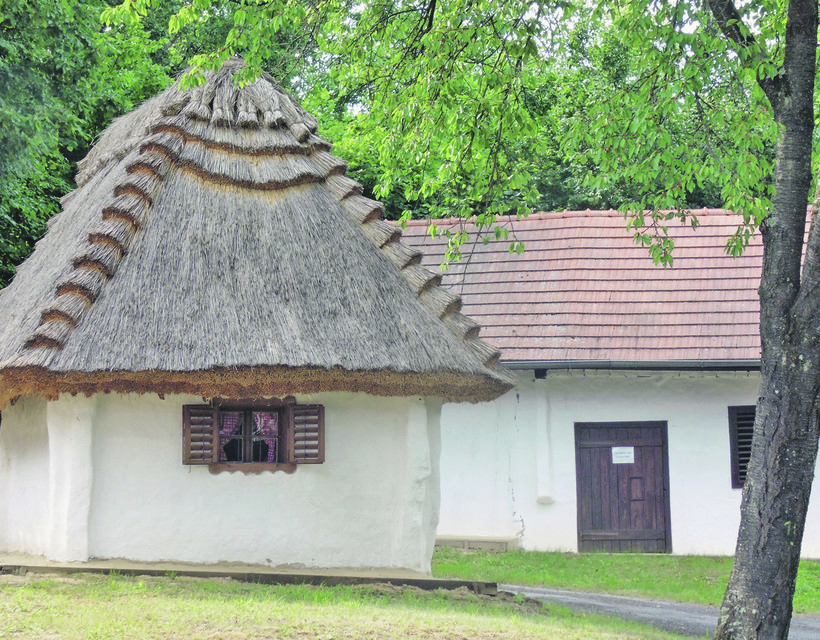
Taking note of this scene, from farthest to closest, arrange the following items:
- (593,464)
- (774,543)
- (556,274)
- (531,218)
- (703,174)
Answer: (531,218), (556,274), (593,464), (703,174), (774,543)

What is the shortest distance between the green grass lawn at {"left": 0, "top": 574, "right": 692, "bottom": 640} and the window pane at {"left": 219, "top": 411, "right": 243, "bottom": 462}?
1.38 metres

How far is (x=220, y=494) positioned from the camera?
10.0m

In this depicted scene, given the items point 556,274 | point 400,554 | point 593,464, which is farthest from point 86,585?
point 556,274

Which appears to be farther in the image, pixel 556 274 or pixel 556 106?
pixel 556 106

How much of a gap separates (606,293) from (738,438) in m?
2.93

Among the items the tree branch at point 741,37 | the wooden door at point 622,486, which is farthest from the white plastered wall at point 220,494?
the wooden door at point 622,486

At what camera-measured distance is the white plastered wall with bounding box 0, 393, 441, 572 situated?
383 inches

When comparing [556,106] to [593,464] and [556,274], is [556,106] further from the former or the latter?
[593,464]

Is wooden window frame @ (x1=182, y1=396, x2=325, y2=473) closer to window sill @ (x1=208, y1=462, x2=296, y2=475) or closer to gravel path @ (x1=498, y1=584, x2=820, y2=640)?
window sill @ (x1=208, y1=462, x2=296, y2=475)

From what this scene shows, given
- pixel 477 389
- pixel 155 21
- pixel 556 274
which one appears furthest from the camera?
pixel 155 21

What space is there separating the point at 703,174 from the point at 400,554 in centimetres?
493

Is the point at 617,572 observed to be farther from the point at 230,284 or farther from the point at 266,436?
the point at 230,284

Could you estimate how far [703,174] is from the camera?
7.86 metres

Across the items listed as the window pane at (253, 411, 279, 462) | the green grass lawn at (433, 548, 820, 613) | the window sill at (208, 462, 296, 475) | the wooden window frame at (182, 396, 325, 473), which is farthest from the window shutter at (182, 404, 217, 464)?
the green grass lawn at (433, 548, 820, 613)
